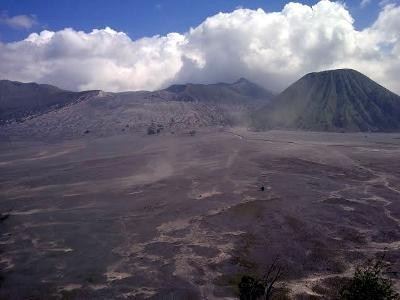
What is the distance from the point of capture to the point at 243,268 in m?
36.8

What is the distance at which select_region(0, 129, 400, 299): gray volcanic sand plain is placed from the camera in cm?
3519

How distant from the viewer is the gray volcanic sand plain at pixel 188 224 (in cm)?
3519

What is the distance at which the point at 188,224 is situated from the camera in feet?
157

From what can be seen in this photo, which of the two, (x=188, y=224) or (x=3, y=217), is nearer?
(x=188, y=224)

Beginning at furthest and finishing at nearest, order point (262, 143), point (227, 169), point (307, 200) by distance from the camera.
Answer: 1. point (262, 143)
2. point (227, 169)
3. point (307, 200)

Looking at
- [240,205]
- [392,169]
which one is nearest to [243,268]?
[240,205]

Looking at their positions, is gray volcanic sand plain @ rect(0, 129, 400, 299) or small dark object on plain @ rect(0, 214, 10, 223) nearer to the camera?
gray volcanic sand plain @ rect(0, 129, 400, 299)

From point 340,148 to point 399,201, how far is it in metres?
53.4

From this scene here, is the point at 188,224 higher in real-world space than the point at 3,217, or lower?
higher

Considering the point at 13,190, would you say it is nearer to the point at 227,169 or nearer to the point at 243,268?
the point at 227,169

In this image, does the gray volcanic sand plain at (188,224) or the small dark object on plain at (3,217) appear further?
the small dark object on plain at (3,217)

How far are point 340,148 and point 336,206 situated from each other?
57.8m

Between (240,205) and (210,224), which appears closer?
(210,224)

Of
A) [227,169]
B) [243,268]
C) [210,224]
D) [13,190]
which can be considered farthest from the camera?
[227,169]
